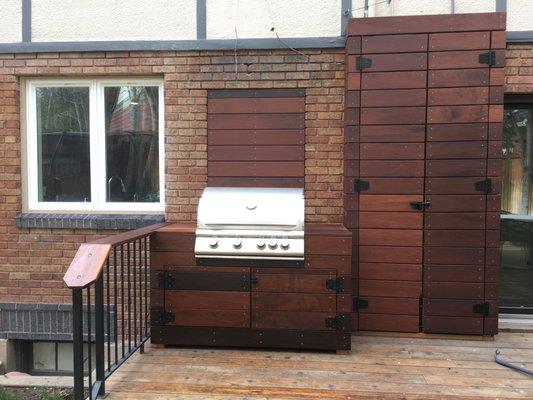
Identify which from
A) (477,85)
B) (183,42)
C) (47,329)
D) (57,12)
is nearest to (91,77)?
(57,12)

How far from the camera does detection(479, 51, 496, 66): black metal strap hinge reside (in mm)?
4023

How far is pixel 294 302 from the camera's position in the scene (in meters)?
3.74

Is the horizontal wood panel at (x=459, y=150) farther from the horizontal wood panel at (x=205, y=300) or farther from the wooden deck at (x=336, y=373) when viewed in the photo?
the horizontal wood panel at (x=205, y=300)

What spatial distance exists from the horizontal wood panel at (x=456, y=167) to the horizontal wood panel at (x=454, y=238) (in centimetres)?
43

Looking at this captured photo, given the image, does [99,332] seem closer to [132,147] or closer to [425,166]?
[132,147]

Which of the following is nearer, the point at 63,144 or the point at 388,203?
the point at 388,203

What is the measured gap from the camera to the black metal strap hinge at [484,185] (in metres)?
4.09

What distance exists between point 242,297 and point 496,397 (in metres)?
1.91

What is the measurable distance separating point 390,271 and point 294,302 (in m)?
1.01

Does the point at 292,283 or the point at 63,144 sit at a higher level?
the point at 63,144

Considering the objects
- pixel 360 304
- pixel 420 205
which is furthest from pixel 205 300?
pixel 420 205

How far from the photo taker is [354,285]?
4.24 metres

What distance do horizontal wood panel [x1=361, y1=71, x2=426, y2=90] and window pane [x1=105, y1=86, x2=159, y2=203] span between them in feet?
6.90


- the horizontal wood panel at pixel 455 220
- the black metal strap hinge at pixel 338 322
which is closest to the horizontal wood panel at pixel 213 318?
the black metal strap hinge at pixel 338 322
